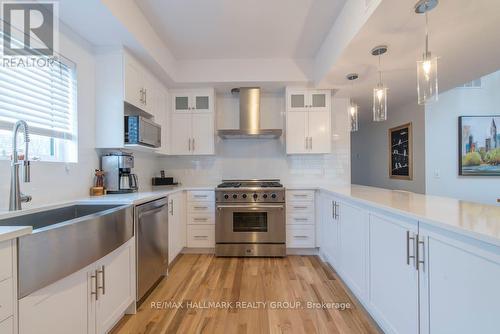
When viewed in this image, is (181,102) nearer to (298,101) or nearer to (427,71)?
(298,101)

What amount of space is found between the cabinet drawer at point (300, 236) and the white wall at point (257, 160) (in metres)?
0.79

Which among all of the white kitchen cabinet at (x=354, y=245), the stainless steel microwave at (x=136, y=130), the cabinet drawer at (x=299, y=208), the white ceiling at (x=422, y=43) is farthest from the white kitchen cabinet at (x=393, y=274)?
the stainless steel microwave at (x=136, y=130)

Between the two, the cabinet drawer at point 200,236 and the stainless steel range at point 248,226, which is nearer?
the stainless steel range at point 248,226

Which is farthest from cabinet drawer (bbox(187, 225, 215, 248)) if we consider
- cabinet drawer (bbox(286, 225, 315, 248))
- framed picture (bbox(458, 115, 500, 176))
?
framed picture (bbox(458, 115, 500, 176))

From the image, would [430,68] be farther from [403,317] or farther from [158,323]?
[158,323]


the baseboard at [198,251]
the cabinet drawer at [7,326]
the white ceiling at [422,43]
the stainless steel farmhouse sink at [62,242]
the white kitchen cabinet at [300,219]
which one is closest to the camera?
the cabinet drawer at [7,326]

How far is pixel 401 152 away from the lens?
4.76 meters

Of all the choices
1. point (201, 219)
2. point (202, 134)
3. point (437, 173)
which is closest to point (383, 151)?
point (437, 173)

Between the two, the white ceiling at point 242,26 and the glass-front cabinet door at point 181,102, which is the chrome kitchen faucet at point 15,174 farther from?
the glass-front cabinet door at point 181,102

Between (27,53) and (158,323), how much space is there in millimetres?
2240

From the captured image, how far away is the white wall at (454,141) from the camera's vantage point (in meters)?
4.06

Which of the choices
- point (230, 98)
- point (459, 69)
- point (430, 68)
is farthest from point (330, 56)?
point (230, 98)

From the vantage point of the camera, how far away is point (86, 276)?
1435 mm

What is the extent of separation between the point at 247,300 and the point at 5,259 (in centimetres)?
177
